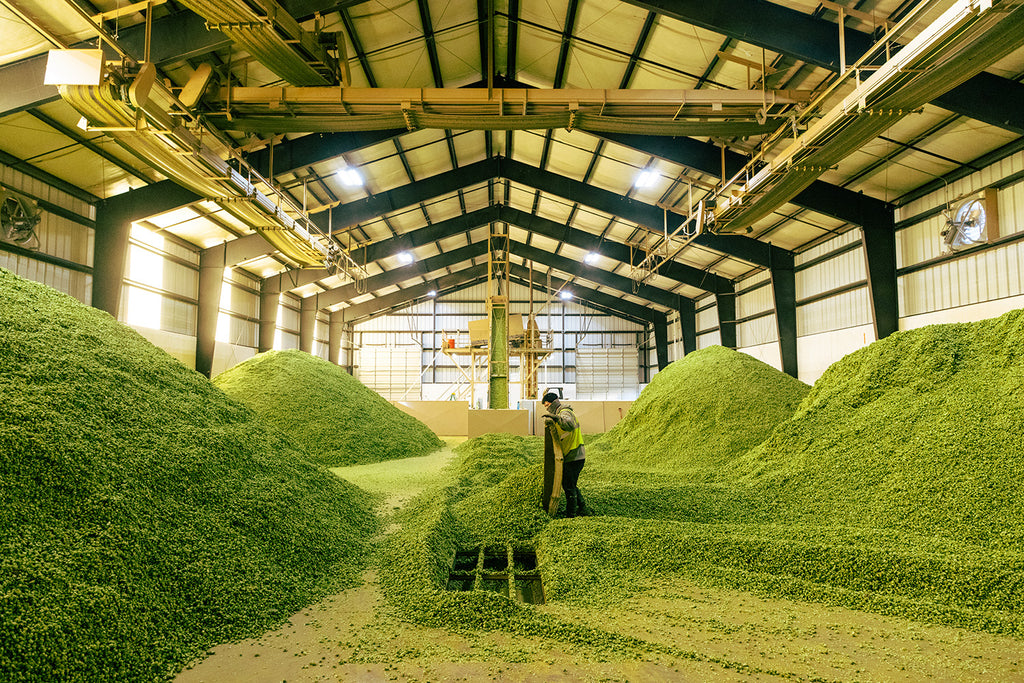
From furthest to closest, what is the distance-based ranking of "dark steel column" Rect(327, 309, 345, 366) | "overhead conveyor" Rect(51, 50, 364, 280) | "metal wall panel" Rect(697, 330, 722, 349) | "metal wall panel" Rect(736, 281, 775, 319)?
"dark steel column" Rect(327, 309, 345, 366)
"metal wall panel" Rect(697, 330, 722, 349)
"metal wall panel" Rect(736, 281, 775, 319)
"overhead conveyor" Rect(51, 50, 364, 280)

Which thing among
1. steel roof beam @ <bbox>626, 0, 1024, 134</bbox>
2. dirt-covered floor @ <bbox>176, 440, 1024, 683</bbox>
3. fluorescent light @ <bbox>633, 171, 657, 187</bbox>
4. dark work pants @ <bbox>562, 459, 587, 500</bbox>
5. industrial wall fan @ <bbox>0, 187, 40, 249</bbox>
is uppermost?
fluorescent light @ <bbox>633, 171, 657, 187</bbox>

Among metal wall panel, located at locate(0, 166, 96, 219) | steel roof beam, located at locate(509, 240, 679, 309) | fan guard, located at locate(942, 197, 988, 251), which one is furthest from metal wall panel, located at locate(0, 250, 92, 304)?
fan guard, located at locate(942, 197, 988, 251)

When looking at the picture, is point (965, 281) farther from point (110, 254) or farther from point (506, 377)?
point (110, 254)

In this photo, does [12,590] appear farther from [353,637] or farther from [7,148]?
[7,148]

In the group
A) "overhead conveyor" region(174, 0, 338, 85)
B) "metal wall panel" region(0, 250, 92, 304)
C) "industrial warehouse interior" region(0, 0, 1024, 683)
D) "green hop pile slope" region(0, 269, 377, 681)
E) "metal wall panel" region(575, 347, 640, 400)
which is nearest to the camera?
"green hop pile slope" region(0, 269, 377, 681)

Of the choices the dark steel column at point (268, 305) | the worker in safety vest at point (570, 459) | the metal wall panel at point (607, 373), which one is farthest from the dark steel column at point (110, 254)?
the metal wall panel at point (607, 373)

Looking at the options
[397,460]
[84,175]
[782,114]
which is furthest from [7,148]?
[782,114]

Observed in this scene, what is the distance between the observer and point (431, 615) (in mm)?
3613

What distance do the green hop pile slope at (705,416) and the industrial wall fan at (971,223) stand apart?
4.50m

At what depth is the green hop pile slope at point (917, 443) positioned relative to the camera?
4898 mm

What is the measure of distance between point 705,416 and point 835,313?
881 centimetres

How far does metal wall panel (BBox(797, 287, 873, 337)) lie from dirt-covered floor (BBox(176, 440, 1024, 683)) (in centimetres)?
1263

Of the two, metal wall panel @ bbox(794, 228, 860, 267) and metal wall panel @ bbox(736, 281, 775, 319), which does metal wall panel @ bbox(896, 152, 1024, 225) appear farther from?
metal wall panel @ bbox(736, 281, 775, 319)

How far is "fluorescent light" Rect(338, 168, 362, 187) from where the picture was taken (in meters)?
14.1
